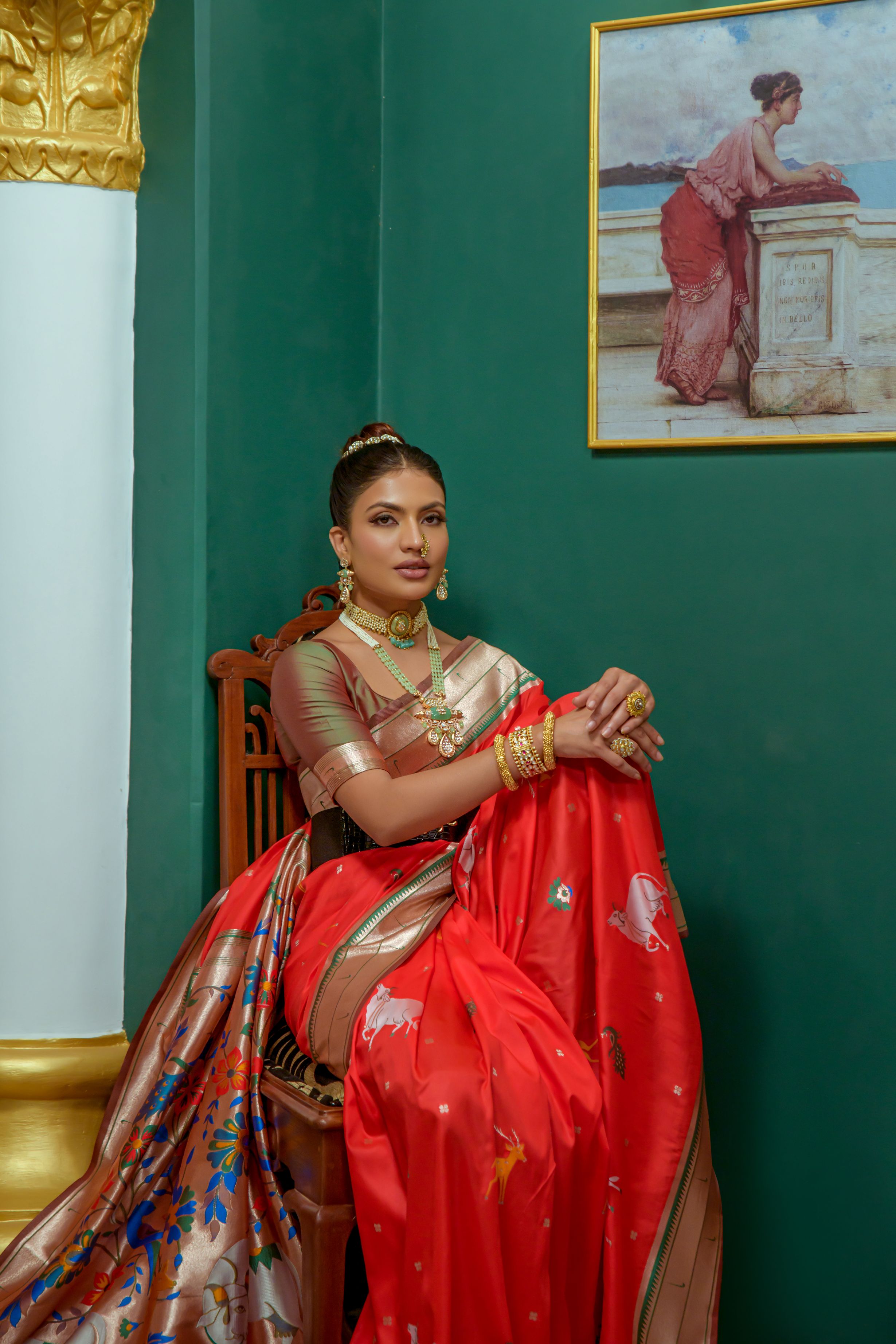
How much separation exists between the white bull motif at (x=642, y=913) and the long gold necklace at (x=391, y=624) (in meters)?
0.61

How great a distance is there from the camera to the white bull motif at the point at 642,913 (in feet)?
5.62

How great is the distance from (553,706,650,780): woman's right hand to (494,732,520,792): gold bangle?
74 millimetres

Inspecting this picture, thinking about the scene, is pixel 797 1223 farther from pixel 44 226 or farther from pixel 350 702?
pixel 44 226

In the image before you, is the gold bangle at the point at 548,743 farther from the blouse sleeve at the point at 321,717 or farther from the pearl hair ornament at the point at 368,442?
the pearl hair ornament at the point at 368,442

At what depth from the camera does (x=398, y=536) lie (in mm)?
2002

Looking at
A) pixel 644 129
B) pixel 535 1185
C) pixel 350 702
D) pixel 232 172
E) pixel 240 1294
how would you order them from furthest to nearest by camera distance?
1. pixel 644 129
2. pixel 232 172
3. pixel 350 702
4. pixel 240 1294
5. pixel 535 1185

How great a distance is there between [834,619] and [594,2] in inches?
53.0

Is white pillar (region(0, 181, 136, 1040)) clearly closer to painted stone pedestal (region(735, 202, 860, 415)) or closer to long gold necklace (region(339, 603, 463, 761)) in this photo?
long gold necklace (region(339, 603, 463, 761))

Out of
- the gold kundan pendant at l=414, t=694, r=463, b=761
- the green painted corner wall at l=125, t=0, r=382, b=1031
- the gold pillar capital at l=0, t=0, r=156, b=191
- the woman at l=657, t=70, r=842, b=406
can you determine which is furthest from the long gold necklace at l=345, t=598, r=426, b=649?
the gold pillar capital at l=0, t=0, r=156, b=191

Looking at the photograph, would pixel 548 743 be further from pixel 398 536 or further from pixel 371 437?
pixel 371 437

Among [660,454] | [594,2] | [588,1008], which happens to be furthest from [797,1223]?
[594,2]

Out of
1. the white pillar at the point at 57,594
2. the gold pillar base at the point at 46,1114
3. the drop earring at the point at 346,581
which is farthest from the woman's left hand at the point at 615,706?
the gold pillar base at the point at 46,1114

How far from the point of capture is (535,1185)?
149 cm

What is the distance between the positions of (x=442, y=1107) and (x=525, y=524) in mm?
1326
